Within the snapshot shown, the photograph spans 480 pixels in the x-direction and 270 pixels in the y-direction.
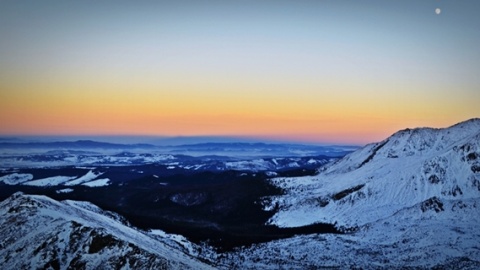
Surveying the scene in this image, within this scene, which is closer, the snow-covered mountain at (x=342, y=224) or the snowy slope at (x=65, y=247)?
the snowy slope at (x=65, y=247)

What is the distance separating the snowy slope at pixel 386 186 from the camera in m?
80.6

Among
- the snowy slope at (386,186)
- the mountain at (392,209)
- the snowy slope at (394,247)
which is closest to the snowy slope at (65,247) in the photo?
the snowy slope at (394,247)

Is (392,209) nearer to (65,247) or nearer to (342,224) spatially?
(342,224)

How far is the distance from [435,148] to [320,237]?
6631 cm

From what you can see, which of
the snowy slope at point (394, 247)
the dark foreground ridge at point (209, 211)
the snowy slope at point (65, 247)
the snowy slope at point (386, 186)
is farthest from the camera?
the snowy slope at point (386, 186)

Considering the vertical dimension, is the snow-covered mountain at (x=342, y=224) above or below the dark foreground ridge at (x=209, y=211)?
above

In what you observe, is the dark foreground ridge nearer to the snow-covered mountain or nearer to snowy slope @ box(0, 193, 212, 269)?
the snow-covered mountain

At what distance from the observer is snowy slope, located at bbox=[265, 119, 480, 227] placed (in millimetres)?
80625

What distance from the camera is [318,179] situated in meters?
112

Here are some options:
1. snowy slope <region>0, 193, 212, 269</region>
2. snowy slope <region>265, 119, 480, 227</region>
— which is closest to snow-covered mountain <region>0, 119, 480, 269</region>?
snowy slope <region>0, 193, 212, 269</region>

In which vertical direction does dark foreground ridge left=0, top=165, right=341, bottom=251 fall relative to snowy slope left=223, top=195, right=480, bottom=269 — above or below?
below

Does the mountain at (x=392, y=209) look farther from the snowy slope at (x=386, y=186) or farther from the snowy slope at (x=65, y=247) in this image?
the snowy slope at (x=65, y=247)

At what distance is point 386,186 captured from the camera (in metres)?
89.6

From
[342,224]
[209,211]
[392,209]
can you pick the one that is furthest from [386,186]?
[209,211]
